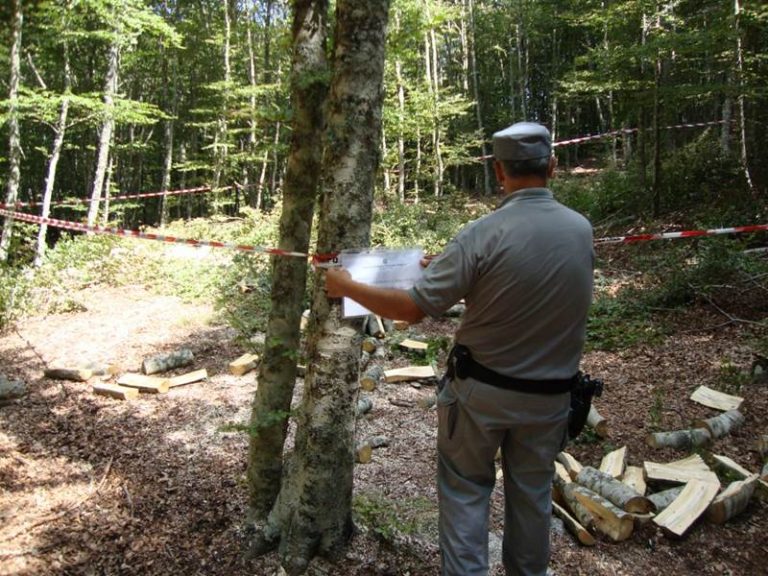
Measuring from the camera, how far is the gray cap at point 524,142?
212 cm

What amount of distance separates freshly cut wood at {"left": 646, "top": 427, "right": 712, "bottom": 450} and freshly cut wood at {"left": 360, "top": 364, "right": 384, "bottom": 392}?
A: 9.60 ft

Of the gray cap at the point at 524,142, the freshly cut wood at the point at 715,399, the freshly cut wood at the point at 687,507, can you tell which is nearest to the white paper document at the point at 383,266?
the gray cap at the point at 524,142

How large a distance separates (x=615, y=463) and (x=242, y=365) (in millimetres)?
4538

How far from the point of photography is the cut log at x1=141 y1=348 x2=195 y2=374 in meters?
7.06

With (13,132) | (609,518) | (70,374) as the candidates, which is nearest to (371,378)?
(609,518)

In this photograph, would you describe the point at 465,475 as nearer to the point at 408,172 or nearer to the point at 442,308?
the point at 442,308

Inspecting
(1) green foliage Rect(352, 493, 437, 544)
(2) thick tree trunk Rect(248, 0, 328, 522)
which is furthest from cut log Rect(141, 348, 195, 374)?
(1) green foliage Rect(352, 493, 437, 544)

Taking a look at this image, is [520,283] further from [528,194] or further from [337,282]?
[337,282]

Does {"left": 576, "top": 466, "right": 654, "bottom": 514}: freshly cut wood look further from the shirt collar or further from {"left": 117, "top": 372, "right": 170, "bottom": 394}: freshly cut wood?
{"left": 117, "top": 372, "right": 170, "bottom": 394}: freshly cut wood

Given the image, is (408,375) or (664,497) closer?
(664,497)

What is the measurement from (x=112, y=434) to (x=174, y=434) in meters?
0.63

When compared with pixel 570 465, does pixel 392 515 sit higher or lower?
lower

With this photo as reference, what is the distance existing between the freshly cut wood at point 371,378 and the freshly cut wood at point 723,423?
3304mm

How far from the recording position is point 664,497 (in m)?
3.76
